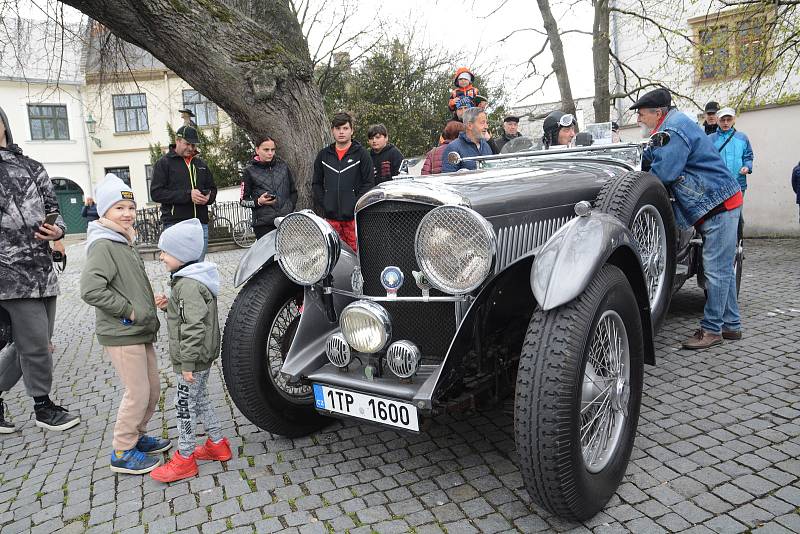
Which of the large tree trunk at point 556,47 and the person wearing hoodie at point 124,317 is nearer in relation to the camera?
the person wearing hoodie at point 124,317

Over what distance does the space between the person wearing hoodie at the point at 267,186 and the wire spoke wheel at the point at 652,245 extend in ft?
11.2

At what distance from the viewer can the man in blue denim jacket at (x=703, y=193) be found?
13.7 ft

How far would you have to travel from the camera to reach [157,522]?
2.60 metres

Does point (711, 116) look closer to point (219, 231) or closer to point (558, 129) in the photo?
point (558, 129)

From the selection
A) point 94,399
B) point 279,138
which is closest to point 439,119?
point 279,138

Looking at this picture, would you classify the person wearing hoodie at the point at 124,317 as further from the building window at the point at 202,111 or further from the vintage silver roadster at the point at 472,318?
the building window at the point at 202,111

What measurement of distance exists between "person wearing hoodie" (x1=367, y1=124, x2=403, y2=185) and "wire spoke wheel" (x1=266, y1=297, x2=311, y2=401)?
313 centimetres

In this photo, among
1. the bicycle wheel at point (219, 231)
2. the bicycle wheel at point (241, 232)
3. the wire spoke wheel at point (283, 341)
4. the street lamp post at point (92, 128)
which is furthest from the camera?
the street lamp post at point (92, 128)

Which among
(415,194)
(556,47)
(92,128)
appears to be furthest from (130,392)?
(92,128)

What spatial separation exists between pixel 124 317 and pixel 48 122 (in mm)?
27899

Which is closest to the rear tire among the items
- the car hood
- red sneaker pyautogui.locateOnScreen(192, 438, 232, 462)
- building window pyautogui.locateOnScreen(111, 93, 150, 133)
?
the car hood

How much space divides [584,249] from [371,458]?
157 centimetres

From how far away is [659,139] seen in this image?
4055 millimetres

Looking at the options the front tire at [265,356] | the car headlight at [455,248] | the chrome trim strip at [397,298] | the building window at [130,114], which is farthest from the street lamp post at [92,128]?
the car headlight at [455,248]
